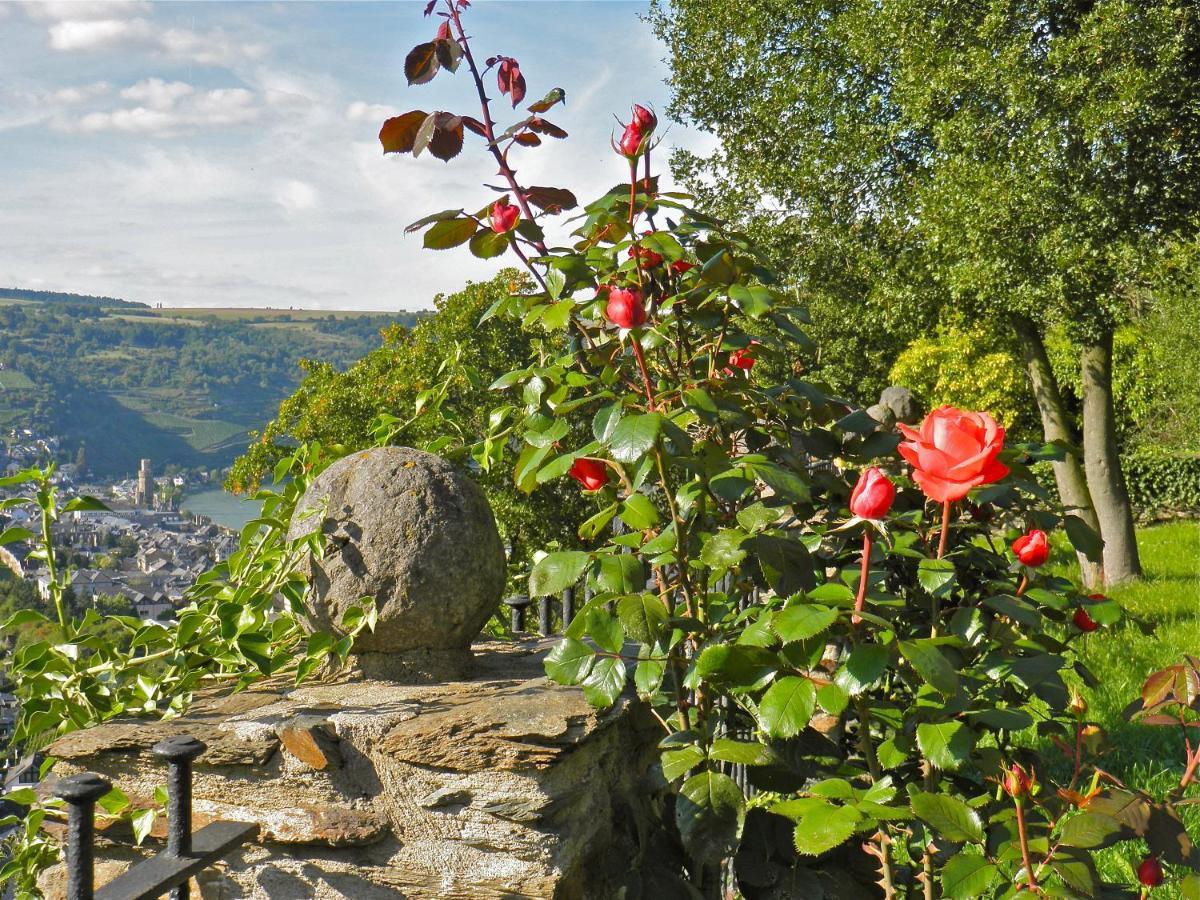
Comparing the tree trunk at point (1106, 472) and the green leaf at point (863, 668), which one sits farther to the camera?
the tree trunk at point (1106, 472)

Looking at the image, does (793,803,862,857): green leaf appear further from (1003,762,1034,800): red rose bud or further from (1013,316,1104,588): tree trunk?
(1013,316,1104,588): tree trunk

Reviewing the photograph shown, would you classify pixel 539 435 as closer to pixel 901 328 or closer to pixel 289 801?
pixel 289 801

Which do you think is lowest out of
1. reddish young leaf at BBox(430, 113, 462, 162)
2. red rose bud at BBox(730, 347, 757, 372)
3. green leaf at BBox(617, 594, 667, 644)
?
green leaf at BBox(617, 594, 667, 644)

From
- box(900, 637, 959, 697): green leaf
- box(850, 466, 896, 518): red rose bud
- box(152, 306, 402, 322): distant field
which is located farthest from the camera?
box(152, 306, 402, 322): distant field

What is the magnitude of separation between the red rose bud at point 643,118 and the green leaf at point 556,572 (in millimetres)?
964

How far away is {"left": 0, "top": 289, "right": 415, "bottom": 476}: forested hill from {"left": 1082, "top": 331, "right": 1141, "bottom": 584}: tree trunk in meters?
8.64

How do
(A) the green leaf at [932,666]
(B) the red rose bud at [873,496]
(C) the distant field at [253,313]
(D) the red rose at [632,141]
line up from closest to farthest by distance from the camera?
(A) the green leaf at [932,666] < (B) the red rose bud at [873,496] < (D) the red rose at [632,141] < (C) the distant field at [253,313]

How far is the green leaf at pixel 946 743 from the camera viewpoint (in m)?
1.61

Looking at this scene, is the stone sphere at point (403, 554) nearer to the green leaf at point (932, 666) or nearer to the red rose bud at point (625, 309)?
the red rose bud at point (625, 309)

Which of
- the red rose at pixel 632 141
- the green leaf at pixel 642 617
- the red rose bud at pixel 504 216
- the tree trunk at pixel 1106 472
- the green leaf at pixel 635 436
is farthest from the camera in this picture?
the tree trunk at pixel 1106 472

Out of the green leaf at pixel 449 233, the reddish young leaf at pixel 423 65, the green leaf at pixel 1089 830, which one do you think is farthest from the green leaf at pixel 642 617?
the reddish young leaf at pixel 423 65

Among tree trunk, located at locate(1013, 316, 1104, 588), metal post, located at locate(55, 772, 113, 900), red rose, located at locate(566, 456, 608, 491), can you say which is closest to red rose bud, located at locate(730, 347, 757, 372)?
red rose, located at locate(566, 456, 608, 491)

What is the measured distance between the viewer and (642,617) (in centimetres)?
187

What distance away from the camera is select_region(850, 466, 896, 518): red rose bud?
1633 mm
